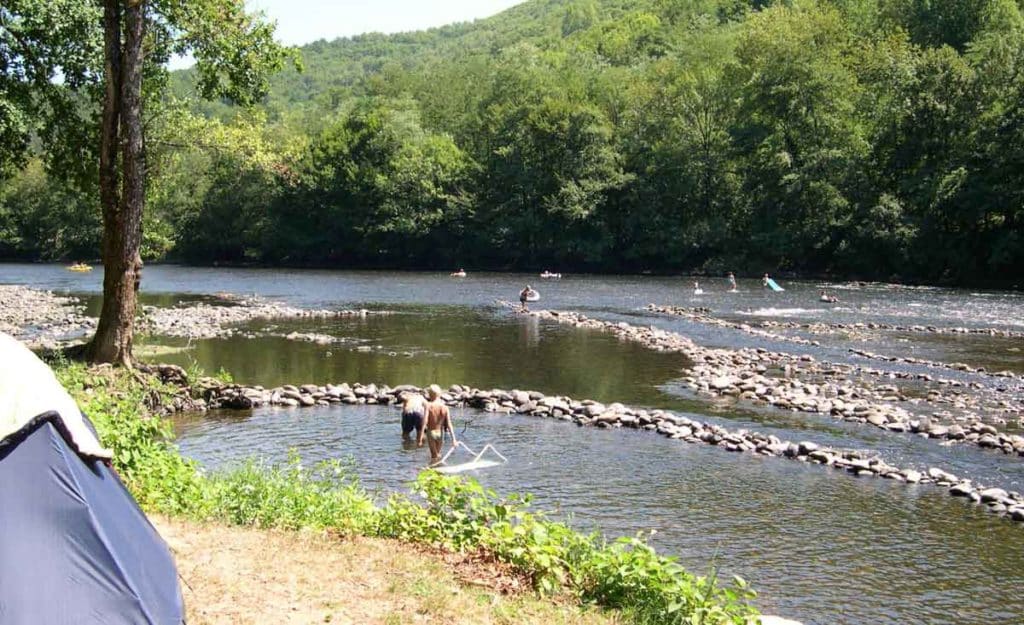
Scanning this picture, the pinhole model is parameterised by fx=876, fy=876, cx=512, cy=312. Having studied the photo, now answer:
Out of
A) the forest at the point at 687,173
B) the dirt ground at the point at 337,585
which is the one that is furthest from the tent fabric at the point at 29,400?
the forest at the point at 687,173

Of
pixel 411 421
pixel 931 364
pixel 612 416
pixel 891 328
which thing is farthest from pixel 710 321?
pixel 411 421

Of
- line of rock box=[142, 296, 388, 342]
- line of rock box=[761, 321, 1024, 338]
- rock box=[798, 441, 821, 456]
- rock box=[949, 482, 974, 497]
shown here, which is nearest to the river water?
rock box=[949, 482, 974, 497]

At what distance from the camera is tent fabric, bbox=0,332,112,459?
6.06 metres

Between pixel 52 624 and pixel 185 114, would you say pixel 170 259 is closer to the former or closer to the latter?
pixel 185 114

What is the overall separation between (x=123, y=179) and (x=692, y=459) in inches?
462

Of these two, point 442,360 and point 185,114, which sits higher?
point 185,114

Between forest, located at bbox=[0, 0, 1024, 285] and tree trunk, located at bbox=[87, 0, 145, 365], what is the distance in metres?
28.8

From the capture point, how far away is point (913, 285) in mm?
55312

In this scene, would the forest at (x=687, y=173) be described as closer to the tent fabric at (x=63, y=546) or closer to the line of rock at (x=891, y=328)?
the line of rock at (x=891, y=328)

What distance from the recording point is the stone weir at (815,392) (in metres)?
16.9

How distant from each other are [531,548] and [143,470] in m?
5.19

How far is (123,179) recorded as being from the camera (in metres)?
16.5

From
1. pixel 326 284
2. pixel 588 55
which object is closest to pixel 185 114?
pixel 326 284

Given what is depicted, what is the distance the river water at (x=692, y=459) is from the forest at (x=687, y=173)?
21943mm
